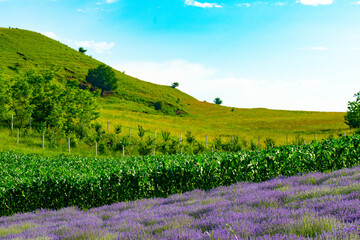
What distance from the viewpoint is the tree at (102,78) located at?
10462cm

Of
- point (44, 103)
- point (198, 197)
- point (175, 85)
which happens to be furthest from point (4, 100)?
point (175, 85)

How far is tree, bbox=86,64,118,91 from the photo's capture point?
10462 centimetres

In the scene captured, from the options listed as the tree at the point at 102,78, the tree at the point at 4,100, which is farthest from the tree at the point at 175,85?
the tree at the point at 4,100

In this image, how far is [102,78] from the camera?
344ft

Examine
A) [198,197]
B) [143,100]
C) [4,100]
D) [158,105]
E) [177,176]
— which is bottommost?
[198,197]

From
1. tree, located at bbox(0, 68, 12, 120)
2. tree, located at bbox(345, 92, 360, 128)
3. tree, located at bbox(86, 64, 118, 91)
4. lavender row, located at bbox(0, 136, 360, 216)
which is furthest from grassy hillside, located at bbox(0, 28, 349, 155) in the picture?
lavender row, located at bbox(0, 136, 360, 216)

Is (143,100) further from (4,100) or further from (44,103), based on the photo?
(44,103)

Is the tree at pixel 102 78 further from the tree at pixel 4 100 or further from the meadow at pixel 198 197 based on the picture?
the meadow at pixel 198 197

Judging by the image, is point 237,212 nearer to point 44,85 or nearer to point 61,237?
point 61,237

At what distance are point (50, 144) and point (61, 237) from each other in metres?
32.1

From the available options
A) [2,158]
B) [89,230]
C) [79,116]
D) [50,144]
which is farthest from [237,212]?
[79,116]

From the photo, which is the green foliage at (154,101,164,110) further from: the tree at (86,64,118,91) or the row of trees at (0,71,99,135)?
the row of trees at (0,71,99,135)

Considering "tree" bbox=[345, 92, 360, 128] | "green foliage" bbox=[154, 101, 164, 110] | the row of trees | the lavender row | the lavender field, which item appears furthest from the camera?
"green foliage" bbox=[154, 101, 164, 110]

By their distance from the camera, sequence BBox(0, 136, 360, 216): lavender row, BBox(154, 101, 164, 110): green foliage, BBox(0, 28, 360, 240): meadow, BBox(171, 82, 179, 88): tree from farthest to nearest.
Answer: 1. BBox(171, 82, 179, 88): tree
2. BBox(154, 101, 164, 110): green foliage
3. BBox(0, 136, 360, 216): lavender row
4. BBox(0, 28, 360, 240): meadow
